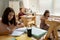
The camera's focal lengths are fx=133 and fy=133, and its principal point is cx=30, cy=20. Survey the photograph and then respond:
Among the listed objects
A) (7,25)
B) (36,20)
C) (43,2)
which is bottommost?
(36,20)

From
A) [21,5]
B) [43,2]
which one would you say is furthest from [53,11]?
[21,5]

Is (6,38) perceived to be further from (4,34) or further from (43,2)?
(43,2)

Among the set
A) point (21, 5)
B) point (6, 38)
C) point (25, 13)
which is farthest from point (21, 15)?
point (6, 38)

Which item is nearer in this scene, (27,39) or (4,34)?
(27,39)

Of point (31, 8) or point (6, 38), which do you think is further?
point (31, 8)

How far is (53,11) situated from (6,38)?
12.9 ft

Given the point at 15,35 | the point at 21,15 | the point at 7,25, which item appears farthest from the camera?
the point at 21,15

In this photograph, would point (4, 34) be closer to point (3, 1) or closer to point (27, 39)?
point (27, 39)

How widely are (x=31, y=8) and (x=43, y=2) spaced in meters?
0.58

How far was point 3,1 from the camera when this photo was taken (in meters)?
5.83

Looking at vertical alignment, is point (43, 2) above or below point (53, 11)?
above

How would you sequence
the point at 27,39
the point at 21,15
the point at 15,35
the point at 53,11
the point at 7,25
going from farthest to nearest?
the point at 53,11 < the point at 21,15 < the point at 7,25 < the point at 15,35 < the point at 27,39

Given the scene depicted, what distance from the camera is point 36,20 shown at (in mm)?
5652

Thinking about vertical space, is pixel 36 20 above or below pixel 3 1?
below
